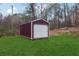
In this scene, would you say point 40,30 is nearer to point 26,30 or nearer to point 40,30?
point 40,30

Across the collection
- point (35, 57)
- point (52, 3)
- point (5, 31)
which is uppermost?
point (52, 3)

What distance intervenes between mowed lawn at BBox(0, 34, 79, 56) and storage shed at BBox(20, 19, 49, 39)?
0.05 m

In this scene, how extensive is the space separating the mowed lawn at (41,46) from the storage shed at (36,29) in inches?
→ 1.8

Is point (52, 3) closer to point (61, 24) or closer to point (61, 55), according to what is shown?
point (61, 24)

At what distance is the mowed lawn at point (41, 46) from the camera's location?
370cm

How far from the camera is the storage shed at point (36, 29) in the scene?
3723mm

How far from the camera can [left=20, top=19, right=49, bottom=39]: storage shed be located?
372cm

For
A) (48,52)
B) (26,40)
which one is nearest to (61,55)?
(48,52)

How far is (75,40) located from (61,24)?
194 millimetres

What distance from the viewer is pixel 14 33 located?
12.2 feet

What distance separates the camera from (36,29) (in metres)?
3.74

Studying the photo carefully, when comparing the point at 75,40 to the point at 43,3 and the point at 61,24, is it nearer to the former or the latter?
the point at 61,24

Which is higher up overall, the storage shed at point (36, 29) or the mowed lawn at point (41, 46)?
the storage shed at point (36, 29)

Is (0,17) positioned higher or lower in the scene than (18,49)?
higher
